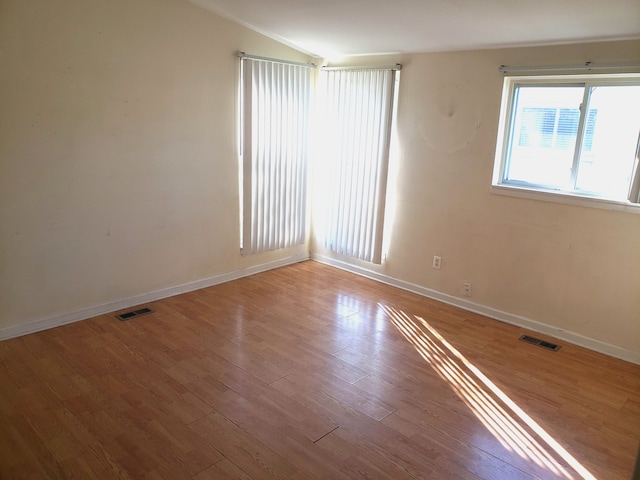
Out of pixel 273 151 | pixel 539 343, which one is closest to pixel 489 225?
pixel 539 343

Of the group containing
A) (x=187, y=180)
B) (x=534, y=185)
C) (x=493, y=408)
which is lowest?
(x=493, y=408)

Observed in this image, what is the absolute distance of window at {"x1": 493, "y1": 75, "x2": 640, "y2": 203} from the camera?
3193 millimetres

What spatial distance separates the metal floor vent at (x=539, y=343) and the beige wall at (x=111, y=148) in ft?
9.01

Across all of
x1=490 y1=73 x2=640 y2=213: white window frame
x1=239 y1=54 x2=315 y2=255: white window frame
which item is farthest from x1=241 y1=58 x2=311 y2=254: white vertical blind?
x1=490 y1=73 x2=640 y2=213: white window frame

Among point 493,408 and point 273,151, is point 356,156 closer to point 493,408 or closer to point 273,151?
point 273,151

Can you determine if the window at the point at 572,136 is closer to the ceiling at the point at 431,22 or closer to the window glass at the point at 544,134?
the window glass at the point at 544,134

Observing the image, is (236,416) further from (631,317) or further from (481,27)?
(481,27)

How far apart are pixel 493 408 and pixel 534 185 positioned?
1852 millimetres

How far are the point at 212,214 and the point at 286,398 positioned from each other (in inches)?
84.1

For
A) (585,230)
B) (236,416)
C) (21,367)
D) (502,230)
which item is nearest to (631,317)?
(585,230)

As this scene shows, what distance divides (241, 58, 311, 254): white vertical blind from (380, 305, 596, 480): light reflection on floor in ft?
5.66

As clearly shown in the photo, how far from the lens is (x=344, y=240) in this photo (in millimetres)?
4914

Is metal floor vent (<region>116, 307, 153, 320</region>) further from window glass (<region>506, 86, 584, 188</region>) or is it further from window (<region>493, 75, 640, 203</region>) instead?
window glass (<region>506, 86, 584, 188</region>)

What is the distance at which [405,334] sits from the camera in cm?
357
